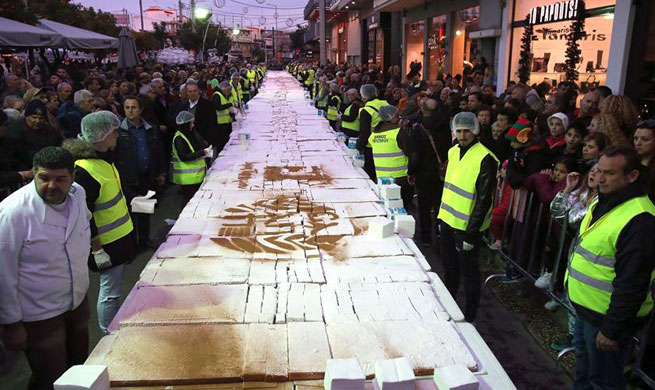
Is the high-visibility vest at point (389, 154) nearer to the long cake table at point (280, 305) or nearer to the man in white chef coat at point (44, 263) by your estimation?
the long cake table at point (280, 305)

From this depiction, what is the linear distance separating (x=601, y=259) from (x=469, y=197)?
1412 millimetres

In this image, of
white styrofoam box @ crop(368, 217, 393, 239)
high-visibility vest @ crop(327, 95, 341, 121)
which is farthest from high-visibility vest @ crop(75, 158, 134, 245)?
high-visibility vest @ crop(327, 95, 341, 121)

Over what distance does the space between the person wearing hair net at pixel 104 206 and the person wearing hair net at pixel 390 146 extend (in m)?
3.53

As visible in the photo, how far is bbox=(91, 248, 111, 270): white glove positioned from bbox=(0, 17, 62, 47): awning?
27.5ft

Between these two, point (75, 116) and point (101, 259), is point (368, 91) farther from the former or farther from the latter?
point (101, 259)

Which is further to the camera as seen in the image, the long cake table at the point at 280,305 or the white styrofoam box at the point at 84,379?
the long cake table at the point at 280,305

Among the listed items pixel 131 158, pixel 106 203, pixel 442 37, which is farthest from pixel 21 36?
pixel 442 37

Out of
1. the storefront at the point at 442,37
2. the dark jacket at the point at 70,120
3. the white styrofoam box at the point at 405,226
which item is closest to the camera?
the white styrofoam box at the point at 405,226

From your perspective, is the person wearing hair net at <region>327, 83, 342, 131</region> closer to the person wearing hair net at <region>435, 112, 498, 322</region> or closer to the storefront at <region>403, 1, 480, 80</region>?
the storefront at <region>403, 1, 480, 80</region>

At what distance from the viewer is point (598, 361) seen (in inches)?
124

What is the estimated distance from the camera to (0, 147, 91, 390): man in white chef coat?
2854 millimetres

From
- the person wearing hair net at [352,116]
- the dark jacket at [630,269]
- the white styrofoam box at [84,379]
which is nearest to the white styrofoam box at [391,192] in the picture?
the dark jacket at [630,269]

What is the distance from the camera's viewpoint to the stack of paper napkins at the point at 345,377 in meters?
2.07

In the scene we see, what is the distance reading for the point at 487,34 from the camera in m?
13.5
